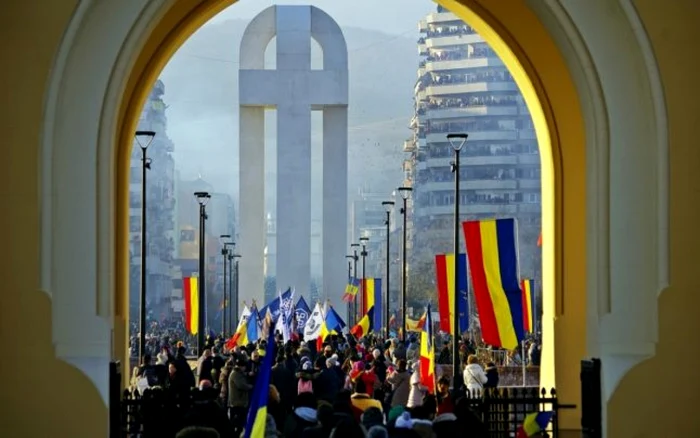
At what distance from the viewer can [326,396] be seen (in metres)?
23.5

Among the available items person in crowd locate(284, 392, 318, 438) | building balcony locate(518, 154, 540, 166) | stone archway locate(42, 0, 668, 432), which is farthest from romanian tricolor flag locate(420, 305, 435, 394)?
building balcony locate(518, 154, 540, 166)

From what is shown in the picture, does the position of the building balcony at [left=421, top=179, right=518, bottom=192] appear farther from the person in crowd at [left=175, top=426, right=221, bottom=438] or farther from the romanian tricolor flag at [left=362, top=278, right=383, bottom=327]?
the person in crowd at [left=175, top=426, right=221, bottom=438]

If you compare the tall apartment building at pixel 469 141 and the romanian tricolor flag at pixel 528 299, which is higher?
the tall apartment building at pixel 469 141

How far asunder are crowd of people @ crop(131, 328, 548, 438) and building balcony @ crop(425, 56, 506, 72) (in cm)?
8496

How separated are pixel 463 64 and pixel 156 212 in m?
28.5

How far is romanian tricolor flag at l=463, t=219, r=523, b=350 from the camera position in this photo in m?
24.2

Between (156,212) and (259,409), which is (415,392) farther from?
(156,212)

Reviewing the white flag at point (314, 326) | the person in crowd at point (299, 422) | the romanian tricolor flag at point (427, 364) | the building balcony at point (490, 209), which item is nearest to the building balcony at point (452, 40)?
the building balcony at point (490, 209)

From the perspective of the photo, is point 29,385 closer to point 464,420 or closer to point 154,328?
point 464,420

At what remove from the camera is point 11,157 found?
17375 millimetres

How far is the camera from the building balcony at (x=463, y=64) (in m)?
120

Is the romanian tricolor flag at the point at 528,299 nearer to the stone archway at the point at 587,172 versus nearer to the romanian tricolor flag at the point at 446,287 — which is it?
the romanian tricolor flag at the point at 446,287

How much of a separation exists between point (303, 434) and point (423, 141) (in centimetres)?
11381

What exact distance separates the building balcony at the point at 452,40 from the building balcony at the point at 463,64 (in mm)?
1279
